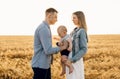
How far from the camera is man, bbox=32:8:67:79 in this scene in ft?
22.5

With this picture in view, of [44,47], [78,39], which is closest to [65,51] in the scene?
[78,39]

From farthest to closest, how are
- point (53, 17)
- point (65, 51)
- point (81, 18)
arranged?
point (65, 51)
point (81, 18)
point (53, 17)

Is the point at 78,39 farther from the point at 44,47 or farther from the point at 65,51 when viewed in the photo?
the point at 44,47

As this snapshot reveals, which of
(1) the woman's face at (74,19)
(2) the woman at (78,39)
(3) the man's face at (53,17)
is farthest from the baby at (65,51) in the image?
(3) the man's face at (53,17)

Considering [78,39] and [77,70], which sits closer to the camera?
[78,39]

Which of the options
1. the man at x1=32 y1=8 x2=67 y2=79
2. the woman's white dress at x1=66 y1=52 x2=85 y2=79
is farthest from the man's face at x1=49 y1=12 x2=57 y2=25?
the woman's white dress at x1=66 y1=52 x2=85 y2=79

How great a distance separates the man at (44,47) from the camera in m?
6.86

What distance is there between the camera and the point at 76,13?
23.4 ft

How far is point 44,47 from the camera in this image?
6.87 m

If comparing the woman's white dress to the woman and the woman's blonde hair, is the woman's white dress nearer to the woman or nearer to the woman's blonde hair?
the woman

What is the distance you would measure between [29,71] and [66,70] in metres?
6.39

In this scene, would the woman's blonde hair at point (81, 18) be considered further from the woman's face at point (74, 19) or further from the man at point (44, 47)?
the man at point (44, 47)

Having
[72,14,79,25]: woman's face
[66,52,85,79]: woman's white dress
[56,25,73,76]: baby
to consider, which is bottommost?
[66,52,85,79]: woman's white dress

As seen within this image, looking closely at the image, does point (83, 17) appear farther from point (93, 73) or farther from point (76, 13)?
point (93, 73)
